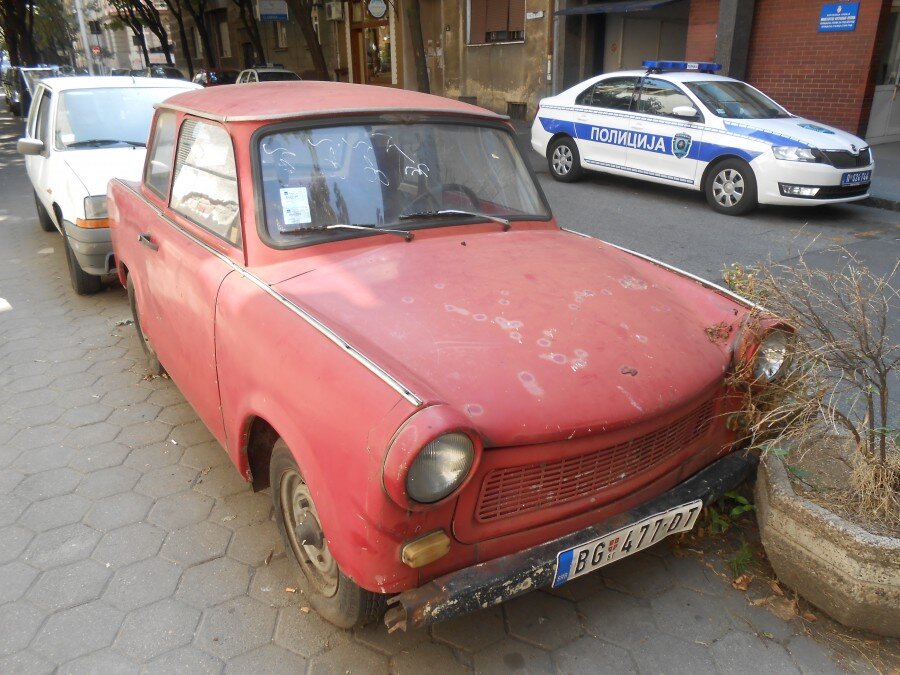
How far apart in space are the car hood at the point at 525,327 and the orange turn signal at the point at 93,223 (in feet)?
11.5

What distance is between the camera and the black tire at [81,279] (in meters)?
5.87

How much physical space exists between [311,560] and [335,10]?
26162mm

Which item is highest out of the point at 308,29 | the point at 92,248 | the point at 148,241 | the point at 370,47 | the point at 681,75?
the point at 308,29

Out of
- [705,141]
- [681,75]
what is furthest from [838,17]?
[705,141]

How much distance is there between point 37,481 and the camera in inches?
135

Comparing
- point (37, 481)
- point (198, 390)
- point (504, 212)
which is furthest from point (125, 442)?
point (504, 212)

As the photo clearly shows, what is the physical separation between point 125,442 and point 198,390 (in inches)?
37.0

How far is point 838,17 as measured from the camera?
1163 centimetres

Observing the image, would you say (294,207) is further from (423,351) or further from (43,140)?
(43,140)

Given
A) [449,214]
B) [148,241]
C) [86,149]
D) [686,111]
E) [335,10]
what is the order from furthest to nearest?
[335,10] → [686,111] → [86,149] → [148,241] → [449,214]

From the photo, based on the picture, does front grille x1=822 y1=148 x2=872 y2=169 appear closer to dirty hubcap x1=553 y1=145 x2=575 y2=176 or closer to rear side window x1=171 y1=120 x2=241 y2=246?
dirty hubcap x1=553 y1=145 x2=575 y2=176

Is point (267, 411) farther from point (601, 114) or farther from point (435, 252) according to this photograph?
point (601, 114)

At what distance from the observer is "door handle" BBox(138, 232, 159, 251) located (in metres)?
3.60

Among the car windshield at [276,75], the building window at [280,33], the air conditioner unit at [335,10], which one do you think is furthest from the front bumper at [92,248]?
the building window at [280,33]
